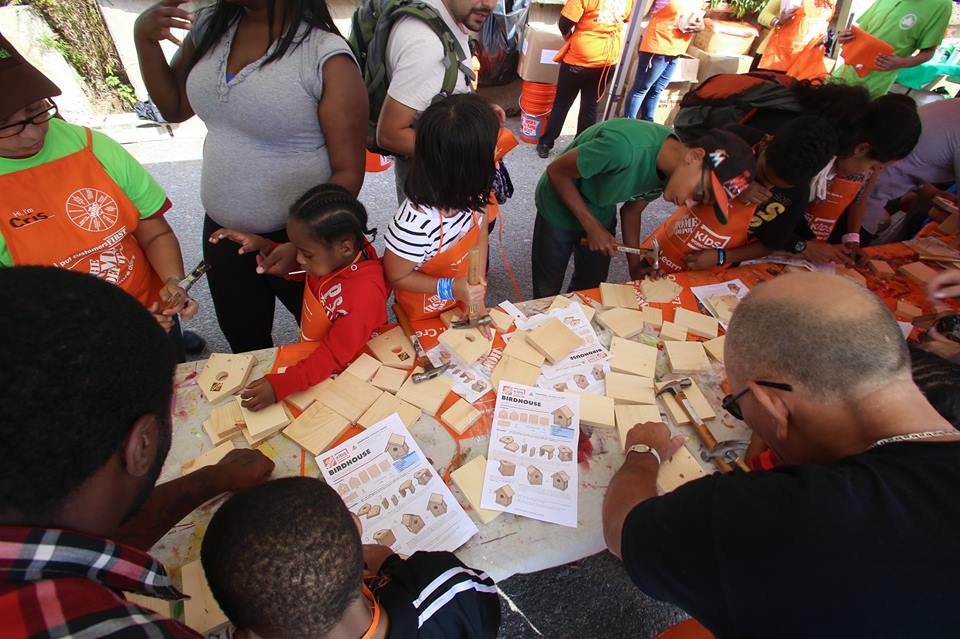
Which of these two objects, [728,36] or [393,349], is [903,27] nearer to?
[728,36]

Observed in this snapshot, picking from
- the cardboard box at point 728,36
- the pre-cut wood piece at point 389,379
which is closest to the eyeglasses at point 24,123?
the pre-cut wood piece at point 389,379

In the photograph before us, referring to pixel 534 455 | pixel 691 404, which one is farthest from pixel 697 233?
pixel 534 455

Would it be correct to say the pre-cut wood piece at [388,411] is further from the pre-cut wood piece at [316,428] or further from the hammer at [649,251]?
the hammer at [649,251]

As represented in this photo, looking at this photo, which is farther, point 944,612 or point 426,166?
point 426,166

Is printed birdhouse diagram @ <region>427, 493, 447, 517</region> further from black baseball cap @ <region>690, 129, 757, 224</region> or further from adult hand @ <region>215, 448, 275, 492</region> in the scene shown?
black baseball cap @ <region>690, 129, 757, 224</region>

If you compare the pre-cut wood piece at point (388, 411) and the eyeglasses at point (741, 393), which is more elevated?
the eyeglasses at point (741, 393)

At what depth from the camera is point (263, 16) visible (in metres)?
1.55

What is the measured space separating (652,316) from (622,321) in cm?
16

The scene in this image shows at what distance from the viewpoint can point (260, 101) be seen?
5.08 feet

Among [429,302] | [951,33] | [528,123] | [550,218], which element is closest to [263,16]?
[429,302]

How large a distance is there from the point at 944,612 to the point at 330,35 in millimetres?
2129

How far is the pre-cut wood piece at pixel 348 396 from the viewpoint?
4.83 ft

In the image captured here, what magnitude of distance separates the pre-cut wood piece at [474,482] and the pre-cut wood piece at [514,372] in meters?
0.32

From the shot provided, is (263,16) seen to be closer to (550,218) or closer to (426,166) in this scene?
(426,166)
